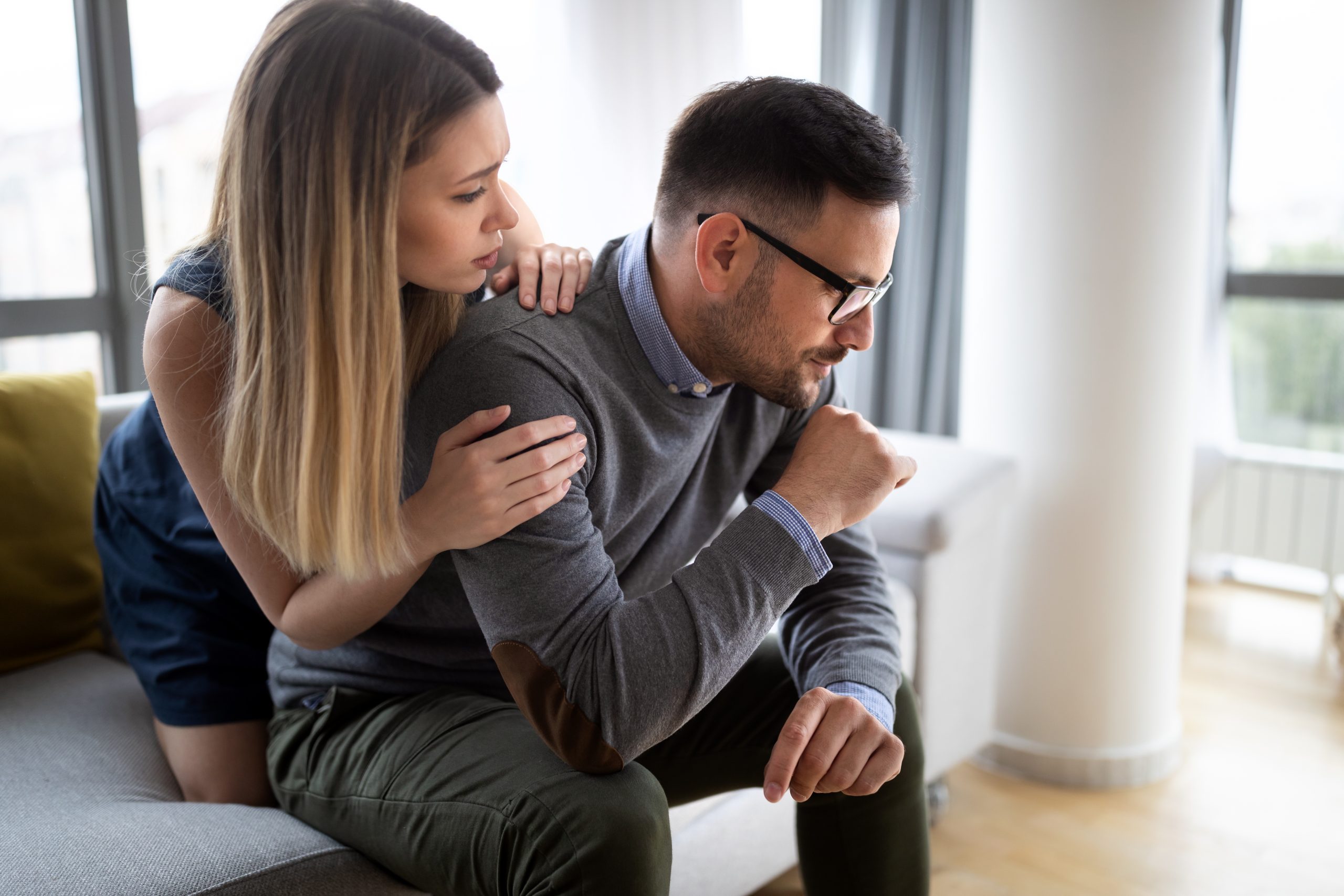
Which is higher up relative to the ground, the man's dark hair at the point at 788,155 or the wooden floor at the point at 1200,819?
the man's dark hair at the point at 788,155

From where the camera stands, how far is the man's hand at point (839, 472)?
3.62 ft

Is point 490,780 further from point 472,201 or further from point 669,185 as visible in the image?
point 669,185

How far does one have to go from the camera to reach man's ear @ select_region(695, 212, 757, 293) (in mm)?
1156

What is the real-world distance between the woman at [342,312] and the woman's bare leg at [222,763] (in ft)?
0.91

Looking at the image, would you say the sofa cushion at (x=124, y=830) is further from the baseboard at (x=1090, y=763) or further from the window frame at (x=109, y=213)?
the baseboard at (x=1090, y=763)

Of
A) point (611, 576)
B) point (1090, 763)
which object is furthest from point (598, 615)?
point (1090, 763)

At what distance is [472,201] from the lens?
1.06 metres

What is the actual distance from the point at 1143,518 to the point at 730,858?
3.78 feet

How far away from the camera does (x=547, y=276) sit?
119 cm

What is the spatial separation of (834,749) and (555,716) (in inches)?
12.1

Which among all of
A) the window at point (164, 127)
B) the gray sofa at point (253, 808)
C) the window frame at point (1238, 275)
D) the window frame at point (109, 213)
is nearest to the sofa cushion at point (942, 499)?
the gray sofa at point (253, 808)

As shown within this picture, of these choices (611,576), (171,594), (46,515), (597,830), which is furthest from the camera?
(46,515)

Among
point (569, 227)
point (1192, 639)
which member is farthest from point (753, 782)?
point (1192, 639)

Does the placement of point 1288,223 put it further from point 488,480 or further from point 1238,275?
point 488,480
